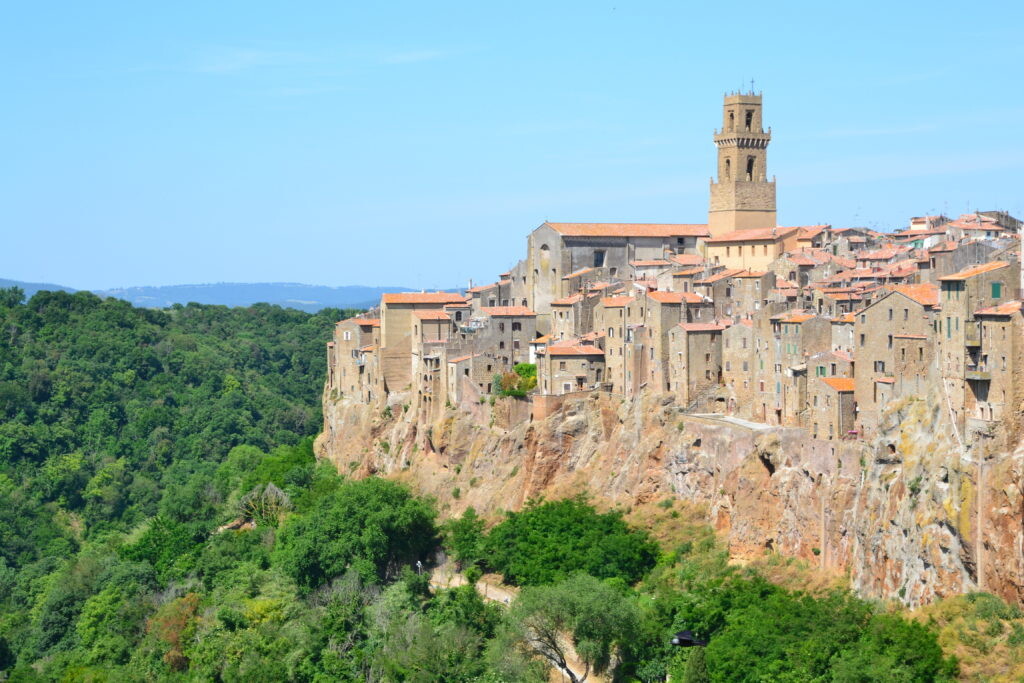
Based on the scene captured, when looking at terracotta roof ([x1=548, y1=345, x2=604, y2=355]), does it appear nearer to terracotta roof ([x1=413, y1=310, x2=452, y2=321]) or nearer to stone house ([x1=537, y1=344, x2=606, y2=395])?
stone house ([x1=537, y1=344, x2=606, y2=395])

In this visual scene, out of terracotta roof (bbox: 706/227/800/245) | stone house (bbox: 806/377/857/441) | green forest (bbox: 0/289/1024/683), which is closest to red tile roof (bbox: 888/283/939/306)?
stone house (bbox: 806/377/857/441)

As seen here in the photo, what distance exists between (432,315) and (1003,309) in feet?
130

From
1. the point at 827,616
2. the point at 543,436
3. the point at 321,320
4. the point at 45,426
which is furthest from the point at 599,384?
the point at 321,320

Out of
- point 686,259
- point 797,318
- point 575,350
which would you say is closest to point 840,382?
point 797,318

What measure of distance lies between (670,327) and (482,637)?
17.7 metres

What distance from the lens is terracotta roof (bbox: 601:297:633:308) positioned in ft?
262

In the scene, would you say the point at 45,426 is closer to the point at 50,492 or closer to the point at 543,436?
the point at 50,492

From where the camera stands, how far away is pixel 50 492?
12188 centimetres

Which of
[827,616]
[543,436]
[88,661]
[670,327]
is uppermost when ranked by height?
[670,327]

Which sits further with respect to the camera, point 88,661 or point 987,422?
point 88,661

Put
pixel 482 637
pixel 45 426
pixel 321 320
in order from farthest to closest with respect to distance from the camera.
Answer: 1. pixel 321 320
2. pixel 45 426
3. pixel 482 637

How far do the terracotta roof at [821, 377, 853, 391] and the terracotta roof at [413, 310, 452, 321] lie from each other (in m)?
28.9

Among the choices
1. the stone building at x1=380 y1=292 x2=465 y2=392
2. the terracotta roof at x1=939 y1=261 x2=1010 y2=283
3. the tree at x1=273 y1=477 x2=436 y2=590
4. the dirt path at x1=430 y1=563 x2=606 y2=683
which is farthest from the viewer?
the stone building at x1=380 y1=292 x2=465 y2=392

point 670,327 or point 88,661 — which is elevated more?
point 670,327
